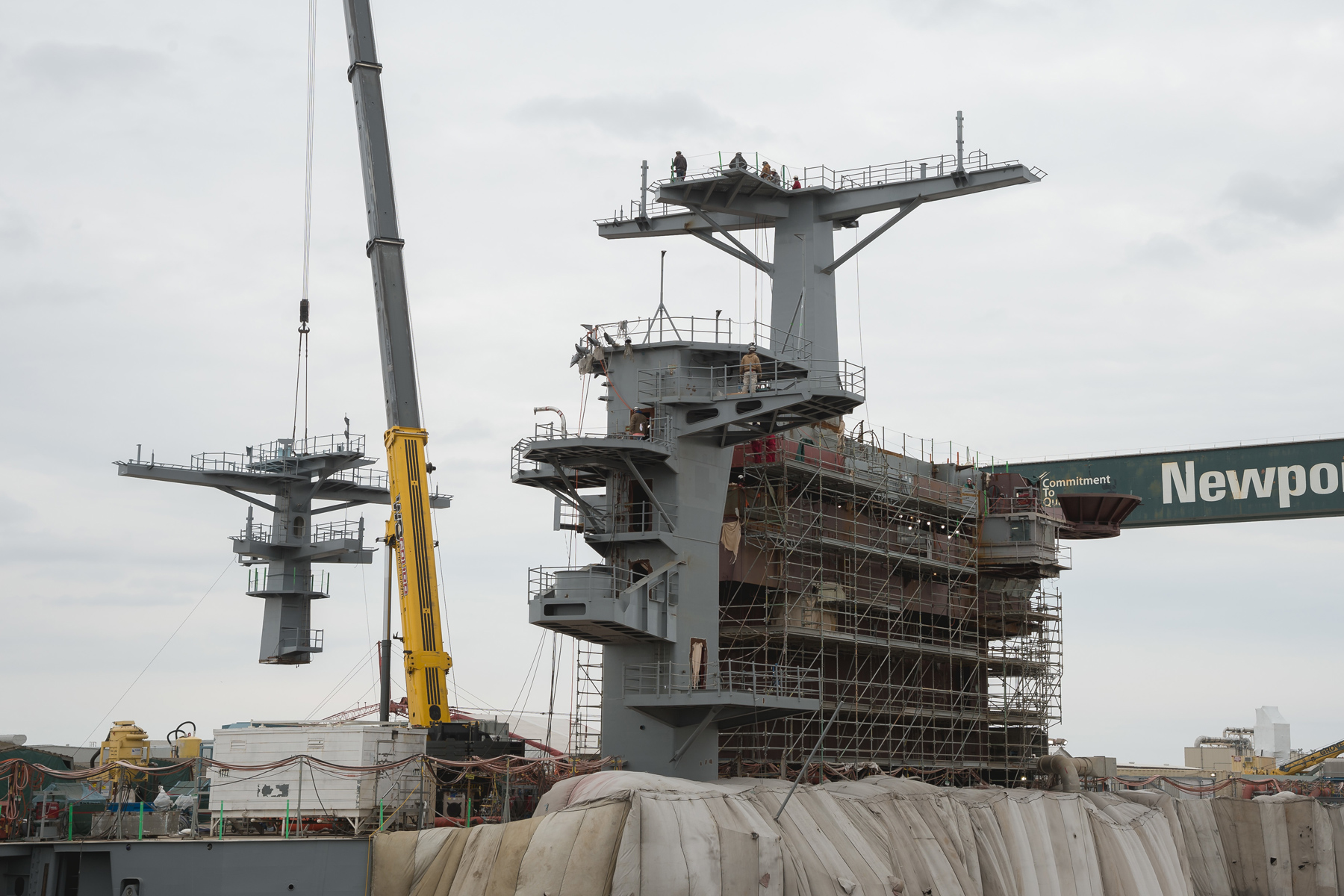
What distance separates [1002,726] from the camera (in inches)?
2275

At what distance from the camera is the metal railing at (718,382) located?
39375 mm

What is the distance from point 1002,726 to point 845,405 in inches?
950

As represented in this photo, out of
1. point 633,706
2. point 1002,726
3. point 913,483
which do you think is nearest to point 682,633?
point 633,706

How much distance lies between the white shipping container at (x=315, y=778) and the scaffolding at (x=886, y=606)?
11477 millimetres

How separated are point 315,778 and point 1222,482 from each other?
4739cm

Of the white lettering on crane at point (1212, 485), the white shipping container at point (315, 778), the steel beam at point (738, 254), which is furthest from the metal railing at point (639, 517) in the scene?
the white lettering on crane at point (1212, 485)

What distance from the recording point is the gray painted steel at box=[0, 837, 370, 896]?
28.5 metres

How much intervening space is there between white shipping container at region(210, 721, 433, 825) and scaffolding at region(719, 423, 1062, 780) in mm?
11477

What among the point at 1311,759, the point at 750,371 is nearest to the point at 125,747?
the point at 750,371

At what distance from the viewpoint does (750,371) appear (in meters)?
39.6

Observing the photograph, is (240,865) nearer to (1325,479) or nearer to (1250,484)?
(1250,484)

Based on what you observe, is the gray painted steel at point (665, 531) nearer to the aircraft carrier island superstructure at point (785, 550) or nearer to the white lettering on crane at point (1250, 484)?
the aircraft carrier island superstructure at point (785, 550)

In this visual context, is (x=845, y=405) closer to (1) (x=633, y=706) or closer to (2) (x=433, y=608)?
(1) (x=633, y=706)

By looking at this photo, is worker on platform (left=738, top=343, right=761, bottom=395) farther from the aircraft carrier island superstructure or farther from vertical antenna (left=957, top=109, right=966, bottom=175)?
vertical antenna (left=957, top=109, right=966, bottom=175)
